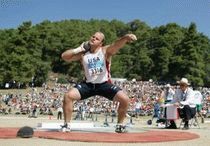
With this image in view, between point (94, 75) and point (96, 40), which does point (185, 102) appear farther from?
point (96, 40)

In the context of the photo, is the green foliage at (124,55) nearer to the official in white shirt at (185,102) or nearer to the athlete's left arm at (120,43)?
the official in white shirt at (185,102)

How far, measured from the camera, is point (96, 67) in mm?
9062

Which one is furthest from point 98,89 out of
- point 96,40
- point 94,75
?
point 96,40

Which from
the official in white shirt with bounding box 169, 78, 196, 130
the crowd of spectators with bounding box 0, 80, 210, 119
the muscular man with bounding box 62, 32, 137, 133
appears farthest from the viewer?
the crowd of spectators with bounding box 0, 80, 210, 119

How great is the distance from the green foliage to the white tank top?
5695 cm

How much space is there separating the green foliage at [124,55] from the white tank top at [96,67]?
5695 centimetres

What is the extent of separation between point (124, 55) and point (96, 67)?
276ft

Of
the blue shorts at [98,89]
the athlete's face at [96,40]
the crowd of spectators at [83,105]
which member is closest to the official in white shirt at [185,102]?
the blue shorts at [98,89]

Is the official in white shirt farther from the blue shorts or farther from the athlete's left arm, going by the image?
the athlete's left arm

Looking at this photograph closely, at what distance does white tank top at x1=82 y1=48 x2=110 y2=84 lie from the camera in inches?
358

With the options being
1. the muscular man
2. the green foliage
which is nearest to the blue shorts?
the muscular man

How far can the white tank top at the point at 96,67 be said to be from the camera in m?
9.09

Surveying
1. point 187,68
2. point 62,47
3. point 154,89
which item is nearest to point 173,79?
point 187,68

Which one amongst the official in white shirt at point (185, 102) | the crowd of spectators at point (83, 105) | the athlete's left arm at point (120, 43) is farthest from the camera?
the crowd of spectators at point (83, 105)
